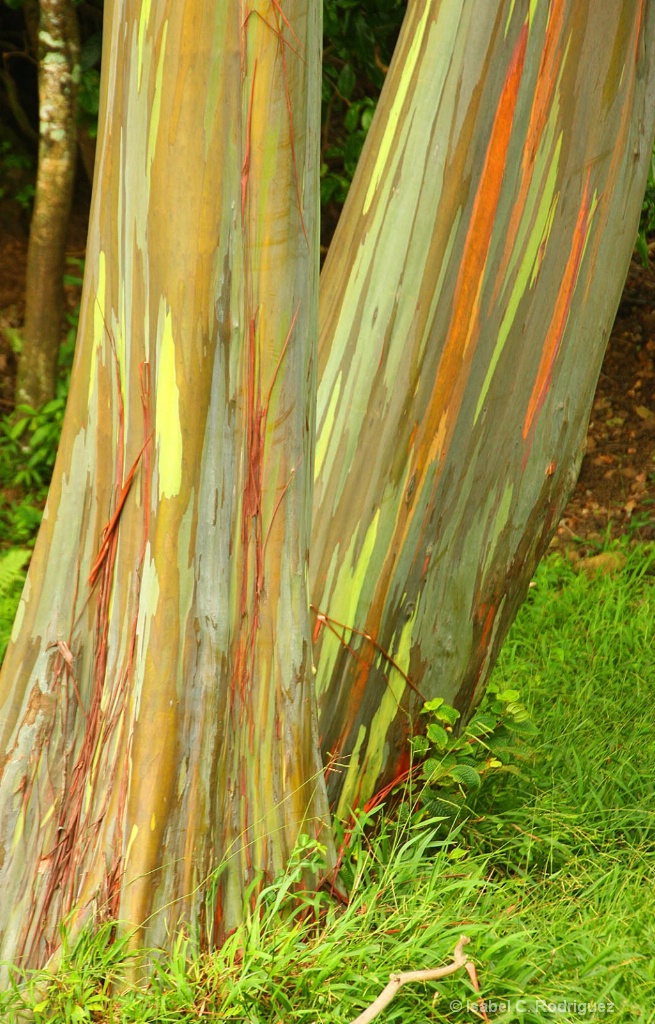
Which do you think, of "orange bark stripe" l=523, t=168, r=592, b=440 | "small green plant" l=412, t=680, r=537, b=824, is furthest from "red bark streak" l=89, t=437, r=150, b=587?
"orange bark stripe" l=523, t=168, r=592, b=440

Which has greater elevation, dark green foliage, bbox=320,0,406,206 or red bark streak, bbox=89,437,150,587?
dark green foliage, bbox=320,0,406,206

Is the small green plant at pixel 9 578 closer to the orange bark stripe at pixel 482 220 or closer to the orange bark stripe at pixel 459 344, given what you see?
the orange bark stripe at pixel 459 344

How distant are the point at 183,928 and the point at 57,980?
0.28 metres

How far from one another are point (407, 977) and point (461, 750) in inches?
32.0

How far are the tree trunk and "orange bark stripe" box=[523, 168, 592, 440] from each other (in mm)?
3386

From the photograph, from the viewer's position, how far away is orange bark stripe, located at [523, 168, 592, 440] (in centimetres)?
278

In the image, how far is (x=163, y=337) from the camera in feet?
6.91

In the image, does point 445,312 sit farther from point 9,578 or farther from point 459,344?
point 9,578

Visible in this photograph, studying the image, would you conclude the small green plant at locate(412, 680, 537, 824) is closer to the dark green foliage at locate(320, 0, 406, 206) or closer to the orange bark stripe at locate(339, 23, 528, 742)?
the orange bark stripe at locate(339, 23, 528, 742)

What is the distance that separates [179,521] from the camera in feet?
7.02

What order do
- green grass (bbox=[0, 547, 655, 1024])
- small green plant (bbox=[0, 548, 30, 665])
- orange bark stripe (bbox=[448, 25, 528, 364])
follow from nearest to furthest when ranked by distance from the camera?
green grass (bbox=[0, 547, 655, 1024]) → orange bark stripe (bbox=[448, 25, 528, 364]) → small green plant (bbox=[0, 548, 30, 665])

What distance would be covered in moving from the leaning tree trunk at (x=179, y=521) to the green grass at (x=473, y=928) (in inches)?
4.9

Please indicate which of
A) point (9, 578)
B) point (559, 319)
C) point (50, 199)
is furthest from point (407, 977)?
point (50, 199)

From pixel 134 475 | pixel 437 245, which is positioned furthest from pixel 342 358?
pixel 134 475
